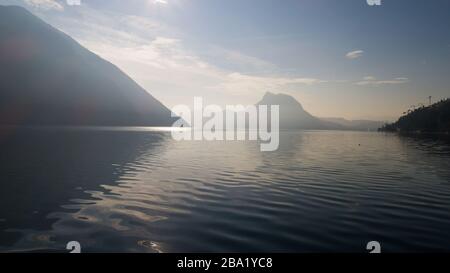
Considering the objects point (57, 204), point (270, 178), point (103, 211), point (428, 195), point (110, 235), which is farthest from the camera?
point (270, 178)

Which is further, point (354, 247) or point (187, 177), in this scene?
point (187, 177)

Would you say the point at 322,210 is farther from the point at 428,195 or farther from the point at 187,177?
the point at 187,177

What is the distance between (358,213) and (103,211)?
1716cm

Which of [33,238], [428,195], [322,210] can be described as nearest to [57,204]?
[33,238]

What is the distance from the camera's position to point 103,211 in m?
21.0

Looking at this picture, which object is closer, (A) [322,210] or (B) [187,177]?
(A) [322,210]

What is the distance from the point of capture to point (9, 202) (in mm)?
23016
